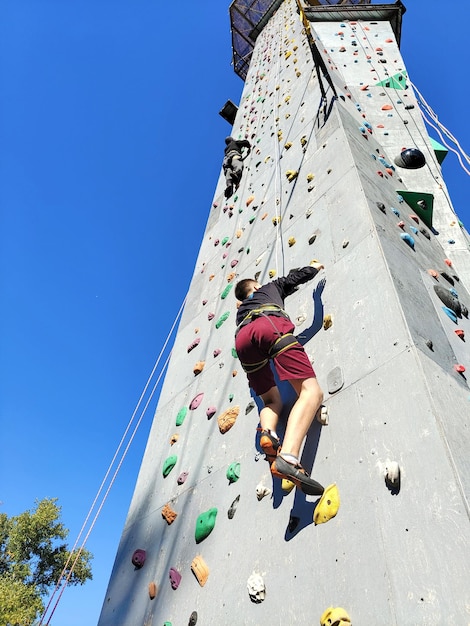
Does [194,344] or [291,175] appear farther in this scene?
[291,175]

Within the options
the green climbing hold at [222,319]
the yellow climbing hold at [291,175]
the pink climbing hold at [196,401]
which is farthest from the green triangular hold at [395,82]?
the pink climbing hold at [196,401]

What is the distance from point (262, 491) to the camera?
181 centimetres

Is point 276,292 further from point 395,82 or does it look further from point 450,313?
point 395,82

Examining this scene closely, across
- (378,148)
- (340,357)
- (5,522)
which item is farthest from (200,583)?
(5,522)

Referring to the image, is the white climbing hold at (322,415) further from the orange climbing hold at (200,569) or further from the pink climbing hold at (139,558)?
the pink climbing hold at (139,558)

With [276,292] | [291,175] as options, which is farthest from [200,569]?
[291,175]

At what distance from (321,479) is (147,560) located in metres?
1.30

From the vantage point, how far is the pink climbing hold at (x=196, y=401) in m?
2.90

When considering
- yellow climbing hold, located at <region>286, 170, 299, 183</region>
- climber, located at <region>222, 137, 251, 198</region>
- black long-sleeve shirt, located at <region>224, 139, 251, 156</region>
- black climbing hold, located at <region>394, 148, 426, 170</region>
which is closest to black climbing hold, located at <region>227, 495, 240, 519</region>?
yellow climbing hold, located at <region>286, 170, 299, 183</region>

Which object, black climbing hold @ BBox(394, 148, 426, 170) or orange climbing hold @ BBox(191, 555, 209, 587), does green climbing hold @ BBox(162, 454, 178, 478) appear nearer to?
orange climbing hold @ BBox(191, 555, 209, 587)

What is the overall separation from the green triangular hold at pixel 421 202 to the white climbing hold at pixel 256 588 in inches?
106

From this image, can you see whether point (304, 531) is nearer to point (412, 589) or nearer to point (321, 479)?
point (321, 479)

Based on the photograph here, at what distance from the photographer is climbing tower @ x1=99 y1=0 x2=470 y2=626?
1239 mm

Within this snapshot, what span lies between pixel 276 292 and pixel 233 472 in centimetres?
91
